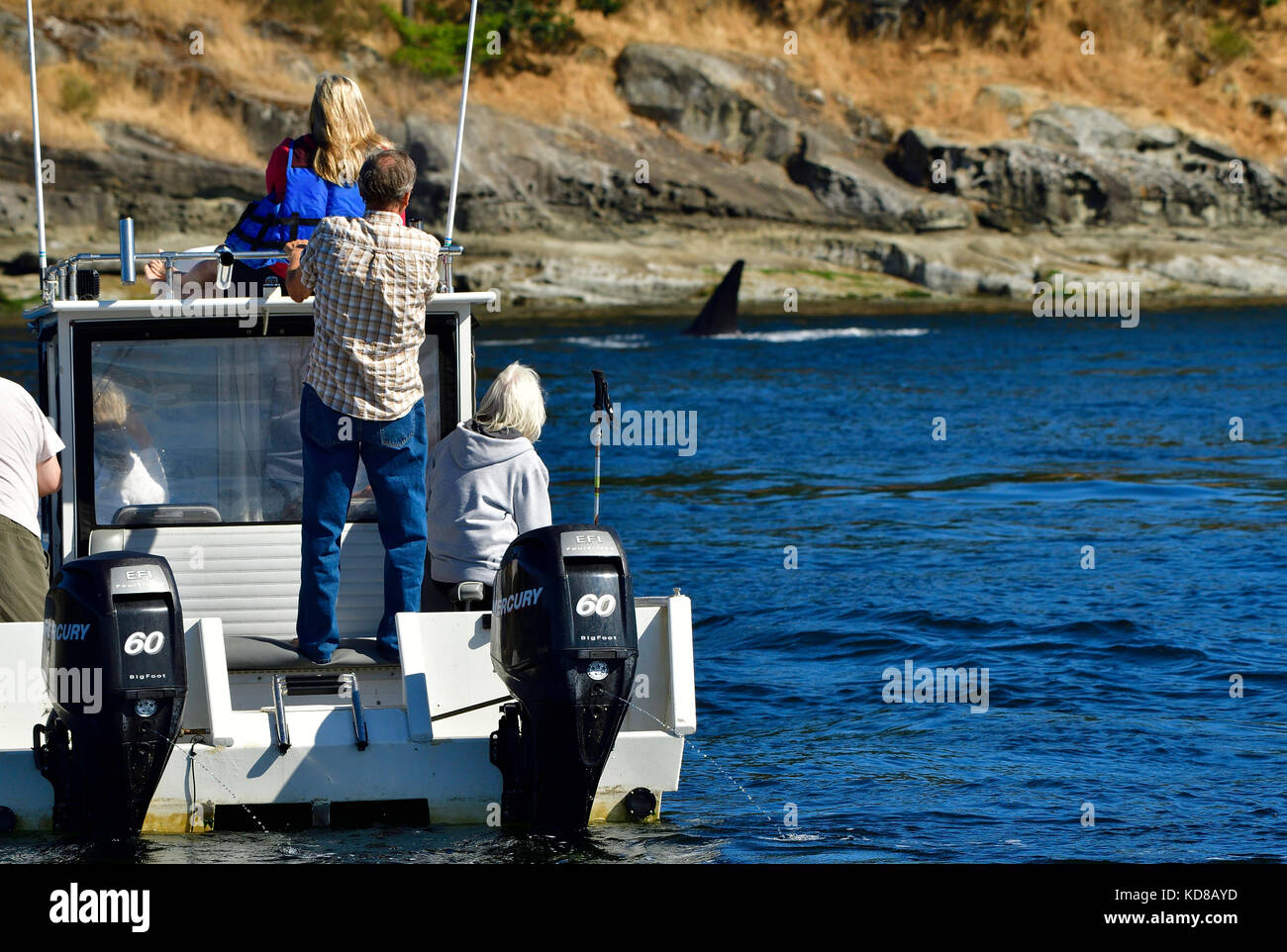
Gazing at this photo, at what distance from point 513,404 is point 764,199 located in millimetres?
49846

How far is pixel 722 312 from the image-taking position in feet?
142

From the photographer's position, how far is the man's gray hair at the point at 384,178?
6664 millimetres

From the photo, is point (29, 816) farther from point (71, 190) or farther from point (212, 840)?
point (71, 190)

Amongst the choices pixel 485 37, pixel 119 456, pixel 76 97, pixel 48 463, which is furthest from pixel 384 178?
pixel 485 37

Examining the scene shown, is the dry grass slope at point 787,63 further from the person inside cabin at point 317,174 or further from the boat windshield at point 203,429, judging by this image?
the person inside cabin at point 317,174

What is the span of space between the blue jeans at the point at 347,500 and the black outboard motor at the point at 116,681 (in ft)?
2.73

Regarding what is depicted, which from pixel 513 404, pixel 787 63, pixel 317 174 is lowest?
pixel 513 404

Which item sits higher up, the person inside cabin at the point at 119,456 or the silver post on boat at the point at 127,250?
the silver post on boat at the point at 127,250

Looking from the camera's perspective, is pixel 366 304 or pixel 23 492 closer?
pixel 366 304

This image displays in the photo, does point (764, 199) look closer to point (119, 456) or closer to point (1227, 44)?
point (1227, 44)

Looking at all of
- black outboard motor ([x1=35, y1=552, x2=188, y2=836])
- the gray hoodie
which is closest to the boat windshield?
the gray hoodie

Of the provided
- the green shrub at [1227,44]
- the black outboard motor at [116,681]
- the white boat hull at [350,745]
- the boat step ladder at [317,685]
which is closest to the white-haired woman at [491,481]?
the white boat hull at [350,745]
